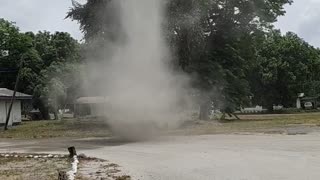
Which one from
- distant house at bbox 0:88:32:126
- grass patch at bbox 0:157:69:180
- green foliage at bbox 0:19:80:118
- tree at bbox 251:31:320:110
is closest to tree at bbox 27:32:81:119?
green foliage at bbox 0:19:80:118

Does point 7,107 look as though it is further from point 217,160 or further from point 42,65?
point 217,160

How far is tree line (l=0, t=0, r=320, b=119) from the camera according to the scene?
111 ft

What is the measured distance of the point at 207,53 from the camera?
1678 inches

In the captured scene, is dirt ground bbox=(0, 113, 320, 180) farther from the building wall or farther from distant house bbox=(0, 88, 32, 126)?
the building wall

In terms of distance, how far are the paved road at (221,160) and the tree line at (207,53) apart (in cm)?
908

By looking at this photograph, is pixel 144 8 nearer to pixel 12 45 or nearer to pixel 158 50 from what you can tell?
pixel 158 50

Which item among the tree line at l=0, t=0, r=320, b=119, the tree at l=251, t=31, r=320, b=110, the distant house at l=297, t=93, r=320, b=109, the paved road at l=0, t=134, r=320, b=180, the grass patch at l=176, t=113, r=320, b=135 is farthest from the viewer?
the distant house at l=297, t=93, r=320, b=109

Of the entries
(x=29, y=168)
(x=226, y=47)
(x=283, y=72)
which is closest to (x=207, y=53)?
(x=226, y=47)

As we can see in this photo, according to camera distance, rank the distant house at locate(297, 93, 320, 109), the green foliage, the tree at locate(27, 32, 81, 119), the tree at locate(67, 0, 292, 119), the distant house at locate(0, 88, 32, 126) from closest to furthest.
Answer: the tree at locate(67, 0, 292, 119) < the distant house at locate(0, 88, 32, 126) < the tree at locate(27, 32, 81, 119) < the green foliage < the distant house at locate(297, 93, 320, 109)

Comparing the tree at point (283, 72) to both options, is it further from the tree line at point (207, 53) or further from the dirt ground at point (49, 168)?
the dirt ground at point (49, 168)

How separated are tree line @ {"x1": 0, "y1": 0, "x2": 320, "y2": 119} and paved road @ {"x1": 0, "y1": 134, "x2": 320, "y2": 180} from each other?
29.8 ft

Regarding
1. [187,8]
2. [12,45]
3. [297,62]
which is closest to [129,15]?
[187,8]

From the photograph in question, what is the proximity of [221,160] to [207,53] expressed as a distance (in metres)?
27.5

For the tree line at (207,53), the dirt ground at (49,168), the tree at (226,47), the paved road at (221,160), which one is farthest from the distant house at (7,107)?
the dirt ground at (49,168)
